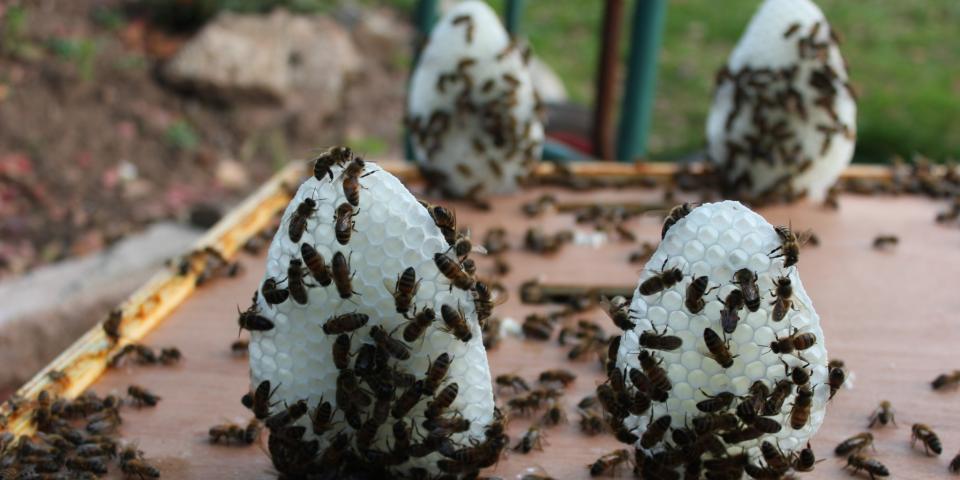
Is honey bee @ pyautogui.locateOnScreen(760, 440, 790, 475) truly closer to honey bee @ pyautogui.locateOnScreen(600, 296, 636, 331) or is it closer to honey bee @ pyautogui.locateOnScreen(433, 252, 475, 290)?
honey bee @ pyautogui.locateOnScreen(600, 296, 636, 331)

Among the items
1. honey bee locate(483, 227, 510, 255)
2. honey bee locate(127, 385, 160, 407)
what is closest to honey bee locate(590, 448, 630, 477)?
honey bee locate(127, 385, 160, 407)

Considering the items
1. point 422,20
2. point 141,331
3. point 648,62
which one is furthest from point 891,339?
point 422,20

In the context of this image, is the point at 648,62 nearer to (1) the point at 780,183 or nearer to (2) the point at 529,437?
(1) the point at 780,183

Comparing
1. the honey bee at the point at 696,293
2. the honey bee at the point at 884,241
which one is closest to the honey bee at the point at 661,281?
the honey bee at the point at 696,293

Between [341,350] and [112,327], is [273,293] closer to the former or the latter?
[341,350]

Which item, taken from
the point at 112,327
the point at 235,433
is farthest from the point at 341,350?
the point at 112,327

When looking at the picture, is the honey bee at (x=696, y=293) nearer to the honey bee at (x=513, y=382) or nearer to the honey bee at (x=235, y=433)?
the honey bee at (x=513, y=382)
